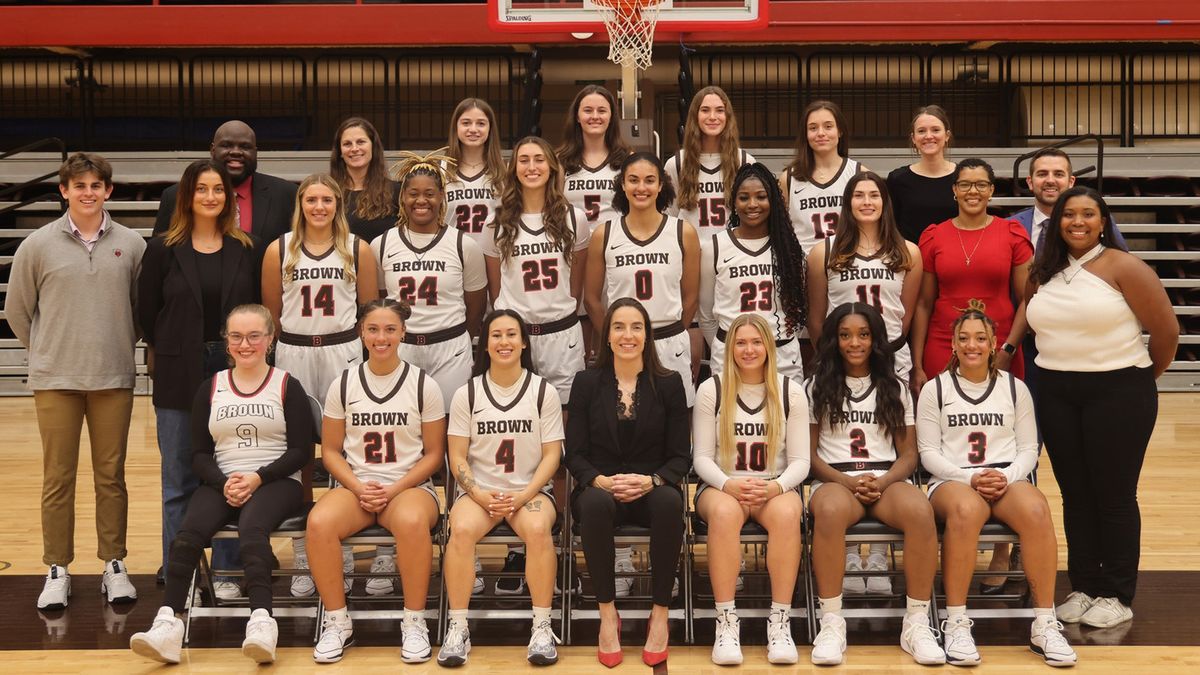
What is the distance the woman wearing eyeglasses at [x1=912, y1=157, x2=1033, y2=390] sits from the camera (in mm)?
4688

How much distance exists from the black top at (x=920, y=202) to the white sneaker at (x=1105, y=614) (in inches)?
65.3

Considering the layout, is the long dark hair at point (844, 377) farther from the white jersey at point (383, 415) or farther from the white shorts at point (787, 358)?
the white jersey at point (383, 415)

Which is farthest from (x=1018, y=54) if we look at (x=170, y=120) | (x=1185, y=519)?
(x=170, y=120)

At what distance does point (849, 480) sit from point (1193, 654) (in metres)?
1.30

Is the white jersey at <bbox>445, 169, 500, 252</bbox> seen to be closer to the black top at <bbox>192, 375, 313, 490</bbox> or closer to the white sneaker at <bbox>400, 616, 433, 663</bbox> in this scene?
the black top at <bbox>192, 375, 313, 490</bbox>

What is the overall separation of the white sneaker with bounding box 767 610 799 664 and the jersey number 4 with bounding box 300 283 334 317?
2112 millimetres

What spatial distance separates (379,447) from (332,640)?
0.73 meters

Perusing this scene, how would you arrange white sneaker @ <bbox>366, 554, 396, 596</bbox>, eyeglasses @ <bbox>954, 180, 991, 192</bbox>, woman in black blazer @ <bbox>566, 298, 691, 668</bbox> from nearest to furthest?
woman in black blazer @ <bbox>566, 298, 691, 668</bbox> → eyeglasses @ <bbox>954, 180, 991, 192</bbox> → white sneaker @ <bbox>366, 554, 396, 596</bbox>

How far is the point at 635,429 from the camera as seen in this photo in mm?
4344

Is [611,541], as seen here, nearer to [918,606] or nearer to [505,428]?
[505,428]

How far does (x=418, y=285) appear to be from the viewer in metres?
4.77

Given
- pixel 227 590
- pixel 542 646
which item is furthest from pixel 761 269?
pixel 227 590

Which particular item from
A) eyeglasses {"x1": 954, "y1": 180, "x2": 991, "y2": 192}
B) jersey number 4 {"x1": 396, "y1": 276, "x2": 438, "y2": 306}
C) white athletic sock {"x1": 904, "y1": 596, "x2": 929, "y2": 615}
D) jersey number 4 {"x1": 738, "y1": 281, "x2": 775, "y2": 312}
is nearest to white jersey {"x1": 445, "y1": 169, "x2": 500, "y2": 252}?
jersey number 4 {"x1": 396, "y1": 276, "x2": 438, "y2": 306}

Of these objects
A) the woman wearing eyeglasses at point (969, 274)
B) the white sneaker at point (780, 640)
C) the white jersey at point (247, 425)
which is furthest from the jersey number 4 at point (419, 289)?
the woman wearing eyeglasses at point (969, 274)
